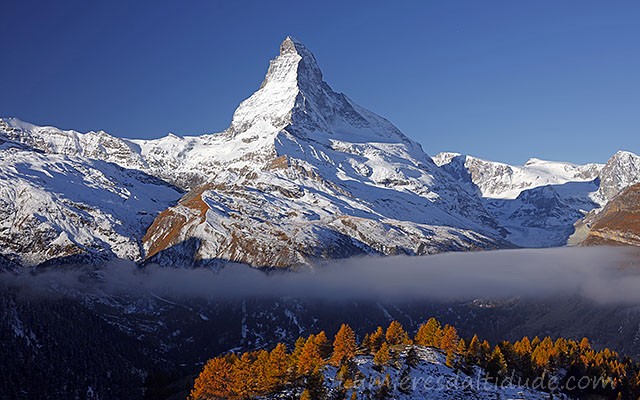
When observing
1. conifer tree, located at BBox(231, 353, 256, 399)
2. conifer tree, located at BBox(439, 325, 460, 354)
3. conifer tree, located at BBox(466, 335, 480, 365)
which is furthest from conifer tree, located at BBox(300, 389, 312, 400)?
conifer tree, located at BBox(466, 335, 480, 365)

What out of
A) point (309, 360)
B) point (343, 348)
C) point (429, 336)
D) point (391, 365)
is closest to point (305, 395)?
point (309, 360)

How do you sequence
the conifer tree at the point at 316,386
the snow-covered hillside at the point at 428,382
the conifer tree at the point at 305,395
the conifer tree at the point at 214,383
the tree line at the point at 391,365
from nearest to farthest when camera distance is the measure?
the conifer tree at the point at 305,395, the conifer tree at the point at 316,386, the snow-covered hillside at the point at 428,382, the tree line at the point at 391,365, the conifer tree at the point at 214,383

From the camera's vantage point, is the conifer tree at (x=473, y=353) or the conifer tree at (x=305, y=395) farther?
the conifer tree at (x=473, y=353)

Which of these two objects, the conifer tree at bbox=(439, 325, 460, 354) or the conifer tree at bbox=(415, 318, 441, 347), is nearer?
the conifer tree at bbox=(439, 325, 460, 354)

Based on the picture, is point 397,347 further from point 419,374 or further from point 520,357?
point 520,357

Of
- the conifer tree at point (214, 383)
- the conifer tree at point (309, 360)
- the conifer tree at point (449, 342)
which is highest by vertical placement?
the conifer tree at point (449, 342)

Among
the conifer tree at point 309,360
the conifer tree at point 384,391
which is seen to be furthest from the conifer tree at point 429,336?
the conifer tree at point 384,391

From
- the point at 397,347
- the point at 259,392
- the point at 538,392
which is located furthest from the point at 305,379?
the point at 538,392

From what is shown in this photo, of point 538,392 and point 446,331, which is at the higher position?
point 446,331

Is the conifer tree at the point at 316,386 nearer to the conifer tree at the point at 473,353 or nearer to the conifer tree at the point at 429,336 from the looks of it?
the conifer tree at the point at 473,353

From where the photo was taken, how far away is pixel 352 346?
15550cm

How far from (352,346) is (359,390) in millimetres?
20915

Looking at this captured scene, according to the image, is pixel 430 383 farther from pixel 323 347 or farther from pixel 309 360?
pixel 323 347

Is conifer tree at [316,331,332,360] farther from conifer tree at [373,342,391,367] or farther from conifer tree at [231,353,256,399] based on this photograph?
conifer tree at [231,353,256,399]
